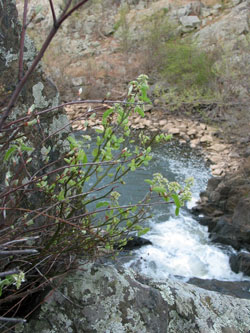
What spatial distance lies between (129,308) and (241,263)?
5.27 m

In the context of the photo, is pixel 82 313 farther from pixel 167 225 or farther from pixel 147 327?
pixel 167 225

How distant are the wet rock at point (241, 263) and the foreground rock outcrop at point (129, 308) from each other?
15.5 ft

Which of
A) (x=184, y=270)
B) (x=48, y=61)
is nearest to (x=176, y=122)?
(x=184, y=270)

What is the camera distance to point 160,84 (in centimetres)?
1708

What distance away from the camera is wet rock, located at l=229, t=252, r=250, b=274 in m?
6.20

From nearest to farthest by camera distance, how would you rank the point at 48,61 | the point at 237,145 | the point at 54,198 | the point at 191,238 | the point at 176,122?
the point at 54,198 → the point at 191,238 → the point at 237,145 → the point at 176,122 → the point at 48,61

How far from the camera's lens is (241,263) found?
627 centimetres

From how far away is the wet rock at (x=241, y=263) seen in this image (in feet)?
20.3

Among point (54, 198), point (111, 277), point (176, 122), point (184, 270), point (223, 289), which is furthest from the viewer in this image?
point (176, 122)

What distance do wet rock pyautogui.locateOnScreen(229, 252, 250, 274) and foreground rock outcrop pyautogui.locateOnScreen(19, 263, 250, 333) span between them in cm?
472

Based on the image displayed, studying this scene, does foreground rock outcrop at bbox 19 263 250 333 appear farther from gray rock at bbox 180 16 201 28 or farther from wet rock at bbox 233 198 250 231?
gray rock at bbox 180 16 201 28

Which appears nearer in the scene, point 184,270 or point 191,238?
point 184,270

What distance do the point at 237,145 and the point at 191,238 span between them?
4.08m

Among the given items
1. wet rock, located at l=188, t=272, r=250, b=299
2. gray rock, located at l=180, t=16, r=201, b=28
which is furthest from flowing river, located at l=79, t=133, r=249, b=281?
gray rock, located at l=180, t=16, r=201, b=28
